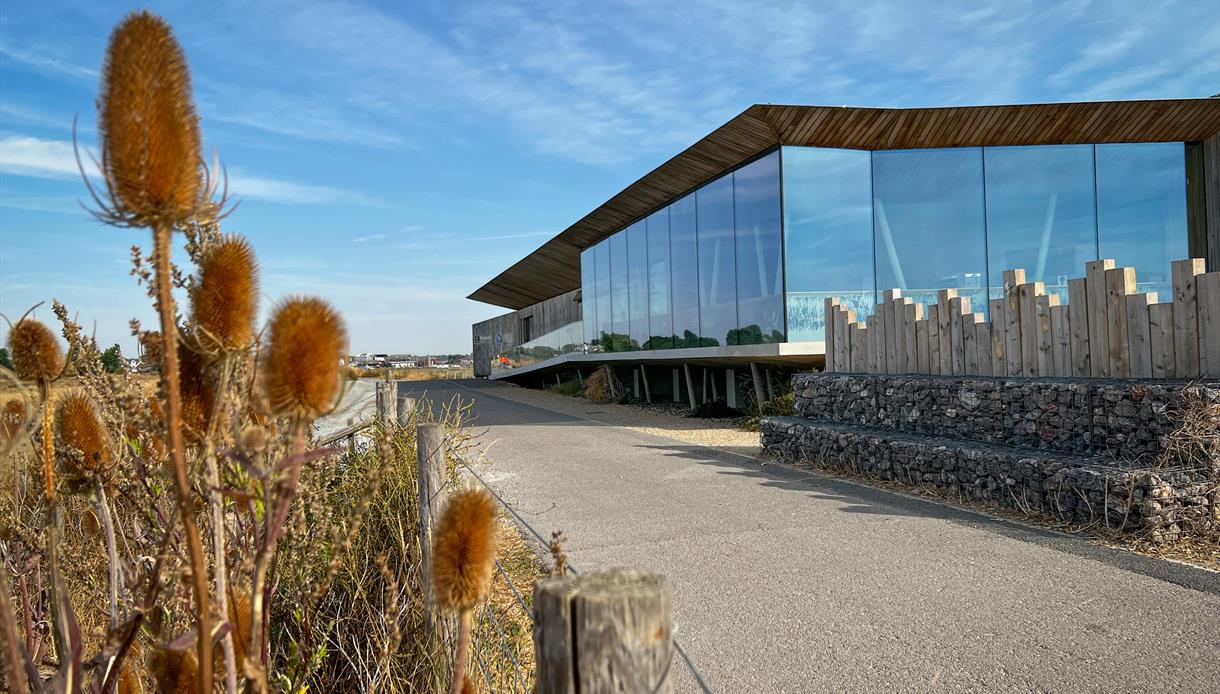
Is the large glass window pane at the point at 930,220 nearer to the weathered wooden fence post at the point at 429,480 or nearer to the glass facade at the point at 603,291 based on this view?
the glass facade at the point at 603,291

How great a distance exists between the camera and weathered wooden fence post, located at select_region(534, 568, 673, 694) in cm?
145

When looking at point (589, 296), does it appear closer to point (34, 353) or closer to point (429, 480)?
point (429, 480)

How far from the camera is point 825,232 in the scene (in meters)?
14.8

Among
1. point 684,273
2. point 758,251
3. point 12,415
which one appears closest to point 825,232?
point 758,251

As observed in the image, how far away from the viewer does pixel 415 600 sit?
13.9ft

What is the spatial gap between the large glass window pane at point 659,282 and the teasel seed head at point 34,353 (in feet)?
59.4

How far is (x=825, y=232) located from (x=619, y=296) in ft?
29.7

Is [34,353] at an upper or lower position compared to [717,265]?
lower

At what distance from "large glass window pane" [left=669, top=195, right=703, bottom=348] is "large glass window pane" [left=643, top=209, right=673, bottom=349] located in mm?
284

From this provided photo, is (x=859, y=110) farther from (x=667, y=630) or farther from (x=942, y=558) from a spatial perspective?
(x=667, y=630)

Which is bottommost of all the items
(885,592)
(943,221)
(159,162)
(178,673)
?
(885,592)

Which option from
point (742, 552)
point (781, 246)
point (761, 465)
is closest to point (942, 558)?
point (742, 552)

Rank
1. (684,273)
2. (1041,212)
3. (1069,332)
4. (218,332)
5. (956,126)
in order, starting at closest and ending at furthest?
(218,332) < (1069,332) < (956,126) < (1041,212) < (684,273)

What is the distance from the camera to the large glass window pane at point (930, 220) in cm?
1487
